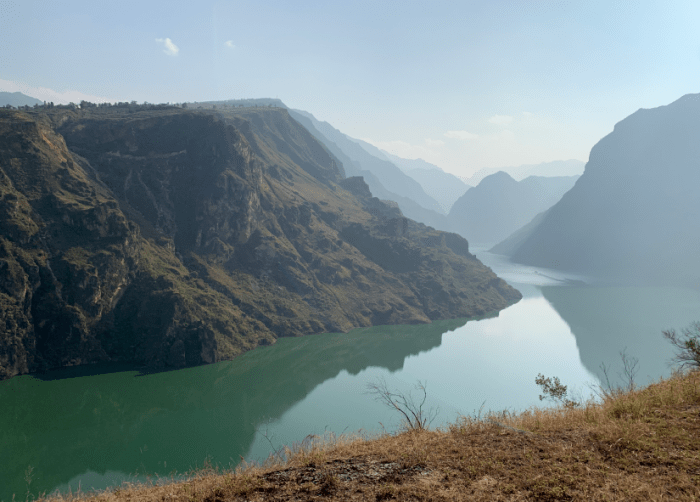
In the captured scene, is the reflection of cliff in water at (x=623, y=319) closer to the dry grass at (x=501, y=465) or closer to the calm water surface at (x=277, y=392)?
the calm water surface at (x=277, y=392)

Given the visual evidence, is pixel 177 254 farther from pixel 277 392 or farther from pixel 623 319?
pixel 623 319

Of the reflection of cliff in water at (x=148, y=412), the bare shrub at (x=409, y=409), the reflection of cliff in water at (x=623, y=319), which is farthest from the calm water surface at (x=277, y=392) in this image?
the bare shrub at (x=409, y=409)

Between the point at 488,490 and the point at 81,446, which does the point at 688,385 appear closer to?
the point at 488,490

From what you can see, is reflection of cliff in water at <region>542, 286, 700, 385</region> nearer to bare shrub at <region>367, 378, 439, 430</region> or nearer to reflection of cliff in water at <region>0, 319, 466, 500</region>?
bare shrub at <region>367, 378, 439, 430</region>

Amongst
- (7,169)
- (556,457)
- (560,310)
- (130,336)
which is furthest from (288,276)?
(556,457)

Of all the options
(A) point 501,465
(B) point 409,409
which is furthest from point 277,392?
(A) point 501,465

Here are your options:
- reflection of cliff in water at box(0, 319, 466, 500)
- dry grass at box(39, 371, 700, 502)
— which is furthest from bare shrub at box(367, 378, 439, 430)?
reflection of cliff in water at box(0, 319, 466, 500)
